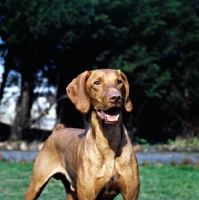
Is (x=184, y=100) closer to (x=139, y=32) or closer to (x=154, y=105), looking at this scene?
(x=154, y=105)

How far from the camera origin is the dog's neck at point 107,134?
4.96m

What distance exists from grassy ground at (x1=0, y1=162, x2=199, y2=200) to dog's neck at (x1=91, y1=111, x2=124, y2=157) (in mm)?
2252

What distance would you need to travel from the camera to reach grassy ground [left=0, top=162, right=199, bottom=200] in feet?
23.9

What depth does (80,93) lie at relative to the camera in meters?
4.98

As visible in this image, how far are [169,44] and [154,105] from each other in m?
1.78

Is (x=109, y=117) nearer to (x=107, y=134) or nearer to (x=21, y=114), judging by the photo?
(x=107, y=134)

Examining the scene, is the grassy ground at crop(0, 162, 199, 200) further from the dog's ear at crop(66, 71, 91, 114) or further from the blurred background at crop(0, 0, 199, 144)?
the blurred background at crop(0, 0, 199, 144)

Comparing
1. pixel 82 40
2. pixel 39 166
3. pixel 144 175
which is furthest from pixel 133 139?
pixel 39 166

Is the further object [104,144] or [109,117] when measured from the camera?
[104,144]

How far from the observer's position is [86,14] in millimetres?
13102

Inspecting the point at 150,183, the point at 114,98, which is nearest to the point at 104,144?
the point at 114,98

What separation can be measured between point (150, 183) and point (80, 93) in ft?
12.6

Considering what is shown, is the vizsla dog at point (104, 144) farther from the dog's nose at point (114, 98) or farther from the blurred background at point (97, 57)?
the blurred background at point (97, 57)

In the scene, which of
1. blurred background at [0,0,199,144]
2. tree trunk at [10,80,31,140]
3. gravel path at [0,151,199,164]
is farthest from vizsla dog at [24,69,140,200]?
tree trunk at [10,80,31,140]
